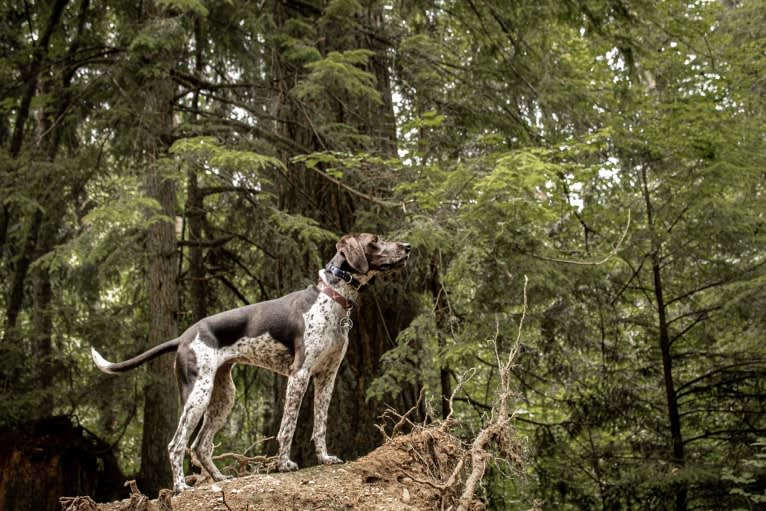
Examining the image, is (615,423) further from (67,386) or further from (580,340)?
(67,386)

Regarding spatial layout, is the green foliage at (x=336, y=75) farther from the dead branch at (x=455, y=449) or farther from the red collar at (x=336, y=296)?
the dead branch at (x=455, y=449)

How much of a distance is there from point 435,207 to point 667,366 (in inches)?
148

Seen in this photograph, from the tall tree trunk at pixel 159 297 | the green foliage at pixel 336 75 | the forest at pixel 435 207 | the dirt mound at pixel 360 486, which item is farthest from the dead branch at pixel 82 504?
the green foliage at pixel 336 75

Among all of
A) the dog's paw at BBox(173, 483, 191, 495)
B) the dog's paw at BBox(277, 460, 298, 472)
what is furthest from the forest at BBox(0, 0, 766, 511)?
the dog's paw at BBox(173, 483, 191, 495)

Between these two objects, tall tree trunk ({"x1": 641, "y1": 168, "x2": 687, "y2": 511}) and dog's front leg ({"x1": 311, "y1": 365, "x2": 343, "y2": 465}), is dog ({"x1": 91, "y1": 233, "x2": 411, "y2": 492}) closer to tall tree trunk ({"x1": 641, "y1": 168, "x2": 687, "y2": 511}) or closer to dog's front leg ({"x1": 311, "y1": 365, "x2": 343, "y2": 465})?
dog's front leg ({"x1": 311, "y1": 365, "x2": 343, "y2": 465})

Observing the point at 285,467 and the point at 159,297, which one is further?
the point at 159,297

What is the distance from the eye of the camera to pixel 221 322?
5.35m

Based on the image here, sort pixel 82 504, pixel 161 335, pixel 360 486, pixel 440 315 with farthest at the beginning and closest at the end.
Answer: pixel 440 315, pixel 161 335, pixel 360 486, pixel 82 504

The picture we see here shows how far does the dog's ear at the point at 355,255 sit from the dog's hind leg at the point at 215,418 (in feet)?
3.55

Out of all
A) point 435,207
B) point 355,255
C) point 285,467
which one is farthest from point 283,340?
point 435,207

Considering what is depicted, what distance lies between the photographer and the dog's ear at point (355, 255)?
5262mm

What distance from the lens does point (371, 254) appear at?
5.30 m

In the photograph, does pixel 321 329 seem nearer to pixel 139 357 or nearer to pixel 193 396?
pixel 193 396

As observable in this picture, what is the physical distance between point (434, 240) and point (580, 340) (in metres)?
2.70
